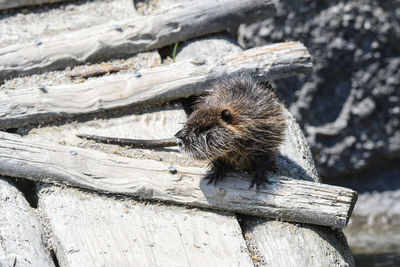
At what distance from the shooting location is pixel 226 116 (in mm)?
3445

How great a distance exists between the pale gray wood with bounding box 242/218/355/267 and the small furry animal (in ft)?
1.00

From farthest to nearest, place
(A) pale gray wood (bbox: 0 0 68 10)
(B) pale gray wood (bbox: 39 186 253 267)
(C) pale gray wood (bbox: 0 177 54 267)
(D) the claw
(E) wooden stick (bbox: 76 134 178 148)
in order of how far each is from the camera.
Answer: (A) pale gray wood (bbox: 0 0 68 10) < (E) wooden stick (bbox: 76 134 178 148) < (D) the claw < (B) pale gray wood (bbox: 39 186 253 267) < (C) pale gray wood (bbox: 0 177 54 267)

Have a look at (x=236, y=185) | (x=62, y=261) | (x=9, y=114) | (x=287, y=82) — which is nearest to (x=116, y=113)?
(x=9, y=114)

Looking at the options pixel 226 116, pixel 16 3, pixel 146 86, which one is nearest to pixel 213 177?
pixel 226 116

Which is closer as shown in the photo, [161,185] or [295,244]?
[295,244]

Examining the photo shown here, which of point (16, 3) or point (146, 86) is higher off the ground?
point (16, 3)

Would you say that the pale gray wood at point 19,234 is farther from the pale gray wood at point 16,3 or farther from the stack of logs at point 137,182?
the pale gray wood at point 16,3

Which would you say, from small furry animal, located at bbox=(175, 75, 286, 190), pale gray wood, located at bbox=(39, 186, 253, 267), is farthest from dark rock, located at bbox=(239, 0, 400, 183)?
pale gray wood, located at bbox=(39, 186, 253, 267)

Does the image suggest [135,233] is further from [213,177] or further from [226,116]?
[226,116]

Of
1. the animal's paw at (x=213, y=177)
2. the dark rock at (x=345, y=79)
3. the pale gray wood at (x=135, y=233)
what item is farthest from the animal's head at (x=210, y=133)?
the dark rock at (x=345, y=79)

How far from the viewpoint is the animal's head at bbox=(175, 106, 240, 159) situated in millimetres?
3412

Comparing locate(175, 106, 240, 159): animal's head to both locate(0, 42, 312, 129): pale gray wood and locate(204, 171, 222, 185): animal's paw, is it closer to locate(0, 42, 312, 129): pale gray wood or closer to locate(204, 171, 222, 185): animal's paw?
locate(204, 171, 222, 185): animal's paw

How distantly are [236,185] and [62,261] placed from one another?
118 centimetres

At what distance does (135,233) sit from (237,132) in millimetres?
965
